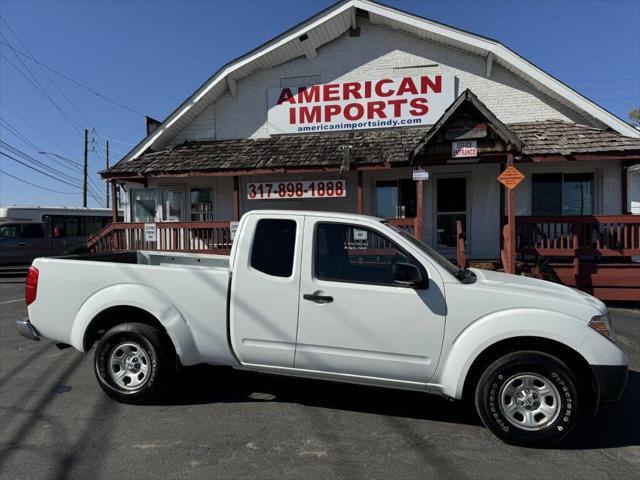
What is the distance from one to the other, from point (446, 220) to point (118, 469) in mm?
10620

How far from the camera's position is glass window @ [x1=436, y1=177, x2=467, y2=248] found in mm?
12094

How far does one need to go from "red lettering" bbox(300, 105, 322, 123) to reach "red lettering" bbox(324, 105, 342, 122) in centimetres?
19

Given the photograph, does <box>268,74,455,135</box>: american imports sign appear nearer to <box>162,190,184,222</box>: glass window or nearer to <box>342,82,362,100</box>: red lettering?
<box>342,82,362,100</box>: red lettering

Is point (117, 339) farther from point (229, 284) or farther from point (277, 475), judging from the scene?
point (277, 475)

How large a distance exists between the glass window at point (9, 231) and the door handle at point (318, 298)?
1532cm

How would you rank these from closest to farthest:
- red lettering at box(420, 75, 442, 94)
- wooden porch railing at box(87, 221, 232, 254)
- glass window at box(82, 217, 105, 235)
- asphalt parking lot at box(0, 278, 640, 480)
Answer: asphalt parking lot at box(0, 278, 640, 480) → wooden porch railing at box(87, 221, 232, 254) → red lettering at box(420, 75, 442, 94) → glass window at box(82, 217, 105, 235)

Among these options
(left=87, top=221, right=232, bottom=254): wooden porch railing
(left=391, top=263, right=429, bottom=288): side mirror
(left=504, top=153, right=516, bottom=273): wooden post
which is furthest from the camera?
(left=87, top=221, right=232, bottom=254): wooden porch railing

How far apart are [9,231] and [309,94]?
11285mm

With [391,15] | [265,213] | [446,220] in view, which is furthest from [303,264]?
[391,15]

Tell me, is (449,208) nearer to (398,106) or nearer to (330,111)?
(398,106)

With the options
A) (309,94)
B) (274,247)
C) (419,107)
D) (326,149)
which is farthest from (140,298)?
(309,94)

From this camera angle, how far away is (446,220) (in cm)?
1220

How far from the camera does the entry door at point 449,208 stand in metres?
12.1

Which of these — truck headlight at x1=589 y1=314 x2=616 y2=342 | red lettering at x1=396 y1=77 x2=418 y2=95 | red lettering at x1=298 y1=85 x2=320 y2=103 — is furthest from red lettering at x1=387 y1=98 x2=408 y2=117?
truck headlight at x1=589 y1=314 x2=616 y2=342
